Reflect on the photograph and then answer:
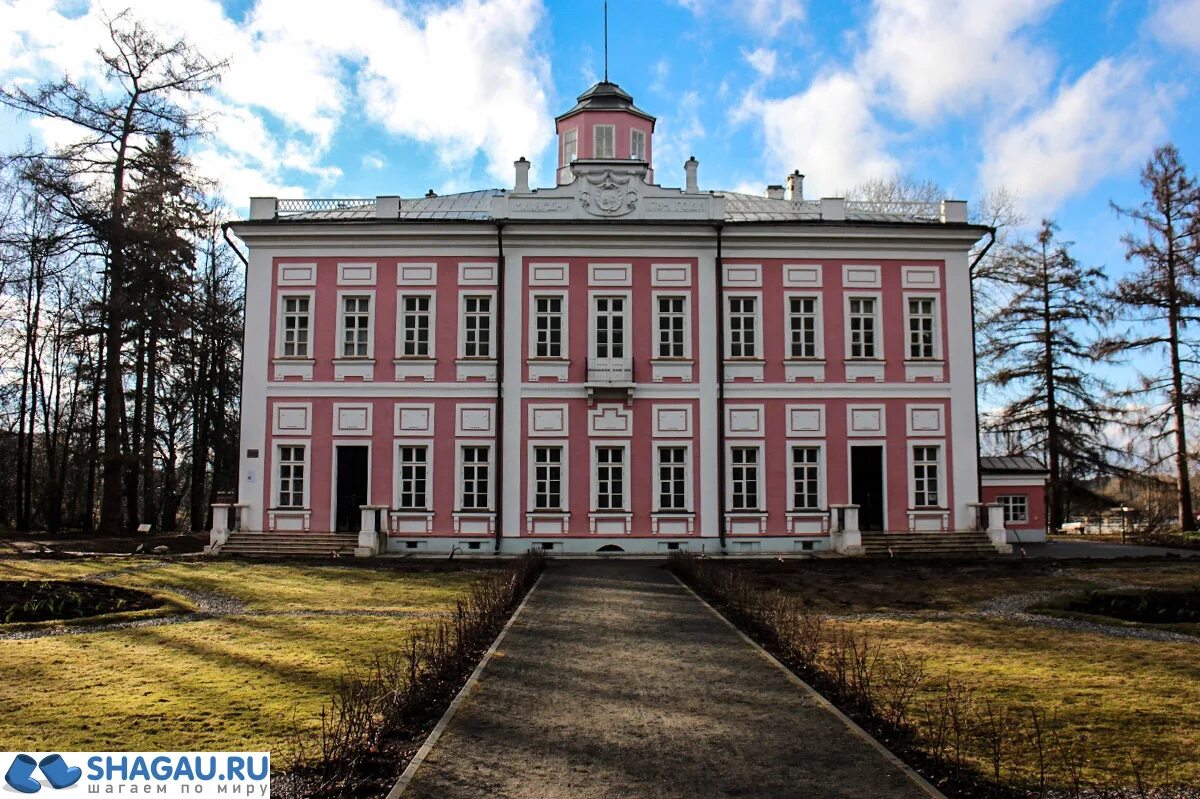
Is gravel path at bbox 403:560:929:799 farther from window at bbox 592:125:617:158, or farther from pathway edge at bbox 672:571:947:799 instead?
window at bbox 592:125:617:158

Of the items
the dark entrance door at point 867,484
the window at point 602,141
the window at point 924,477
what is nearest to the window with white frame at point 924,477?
the window at point 924,477

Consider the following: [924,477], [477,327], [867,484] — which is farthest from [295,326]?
[924,477]

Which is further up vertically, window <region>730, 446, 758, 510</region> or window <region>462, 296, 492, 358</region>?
window <region>462, 296, 492, 358</region>

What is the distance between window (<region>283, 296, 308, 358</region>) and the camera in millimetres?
25250

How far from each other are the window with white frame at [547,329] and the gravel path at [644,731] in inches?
582

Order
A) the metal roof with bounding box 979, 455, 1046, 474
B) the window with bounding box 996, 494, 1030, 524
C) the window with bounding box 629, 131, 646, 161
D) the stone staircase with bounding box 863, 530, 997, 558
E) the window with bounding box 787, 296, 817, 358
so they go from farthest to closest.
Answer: the window with bounding box 629, 131, 646, 161 → the metal roof with bounding box 979, 455, 1046, 474 → the window with bounding box 996, 494, 1030, 524 → the window with bounding box 787, 296, 817, 358 → the stone staircase with bounding box 863, 530, 997, 558

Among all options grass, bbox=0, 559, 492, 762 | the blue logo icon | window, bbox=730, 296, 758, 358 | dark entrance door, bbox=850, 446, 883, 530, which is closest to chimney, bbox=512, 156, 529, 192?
window, bbox=730, 296, 758, 358

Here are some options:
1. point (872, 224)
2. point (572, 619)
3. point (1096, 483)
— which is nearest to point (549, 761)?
point (572, 619)

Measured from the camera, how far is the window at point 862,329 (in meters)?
25.3

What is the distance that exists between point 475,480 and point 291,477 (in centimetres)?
493

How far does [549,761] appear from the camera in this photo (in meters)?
5.94

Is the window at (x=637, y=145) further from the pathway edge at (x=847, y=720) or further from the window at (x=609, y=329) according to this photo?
the pathway edge at (x=847, y=720)

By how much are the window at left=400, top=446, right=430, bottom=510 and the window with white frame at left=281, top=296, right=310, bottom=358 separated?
4064mm

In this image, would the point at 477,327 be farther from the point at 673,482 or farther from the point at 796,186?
the point at 796,186
